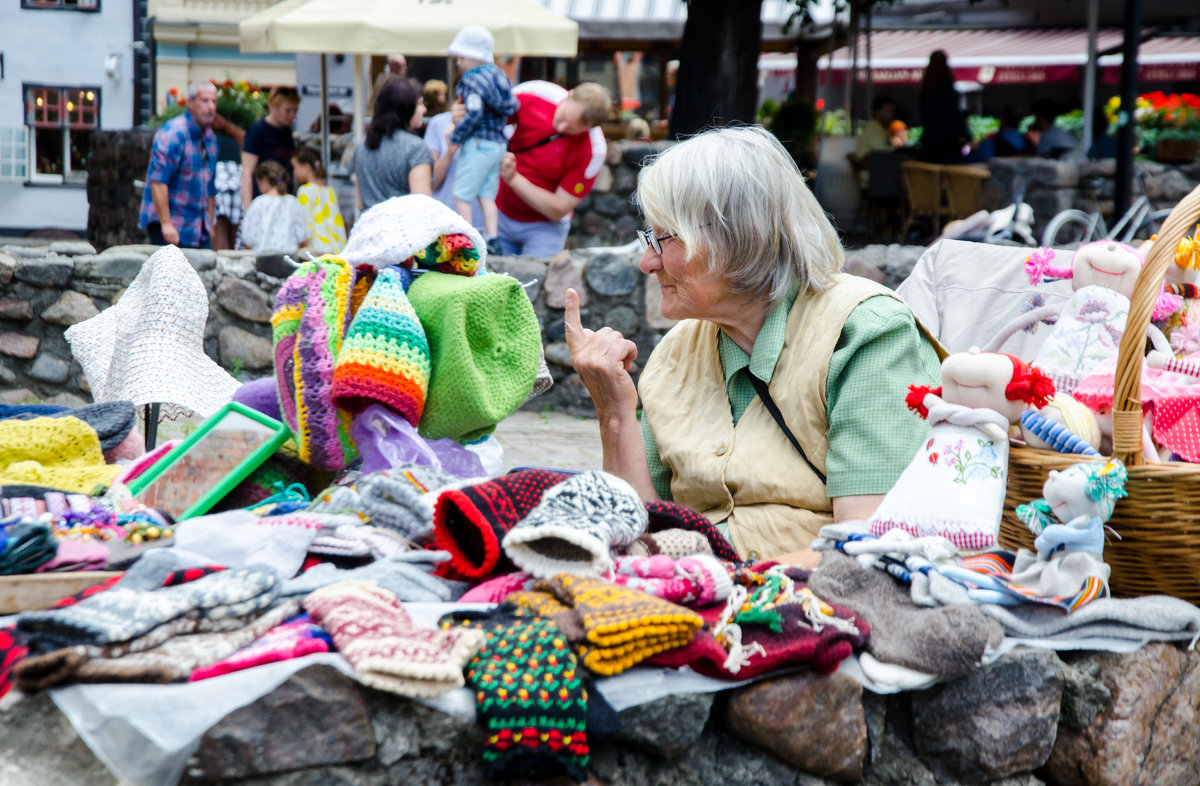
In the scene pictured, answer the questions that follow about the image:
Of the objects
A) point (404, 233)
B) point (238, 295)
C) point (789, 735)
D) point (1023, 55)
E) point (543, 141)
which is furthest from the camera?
point (1023, 55)

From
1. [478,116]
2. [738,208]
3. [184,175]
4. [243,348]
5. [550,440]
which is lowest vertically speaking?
[550,440]

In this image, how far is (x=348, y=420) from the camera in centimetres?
230

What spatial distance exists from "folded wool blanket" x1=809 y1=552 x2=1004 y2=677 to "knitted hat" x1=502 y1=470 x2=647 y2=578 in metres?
0.32

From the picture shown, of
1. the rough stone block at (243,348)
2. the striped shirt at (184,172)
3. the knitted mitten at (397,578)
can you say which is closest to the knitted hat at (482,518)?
the knitted mitten at (397,578)

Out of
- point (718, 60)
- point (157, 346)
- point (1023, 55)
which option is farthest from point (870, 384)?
point (1023, 55)

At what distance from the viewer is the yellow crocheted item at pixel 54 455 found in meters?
2.28

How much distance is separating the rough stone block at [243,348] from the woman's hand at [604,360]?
407cm

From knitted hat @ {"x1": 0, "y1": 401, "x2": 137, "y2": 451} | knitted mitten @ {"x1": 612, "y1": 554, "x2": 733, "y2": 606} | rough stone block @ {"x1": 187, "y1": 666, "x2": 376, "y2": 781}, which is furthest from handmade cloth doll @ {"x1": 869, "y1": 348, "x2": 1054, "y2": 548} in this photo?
knitted hat @ {"x1": 0, "y1": 401, "x2": 137, "y2": 451}

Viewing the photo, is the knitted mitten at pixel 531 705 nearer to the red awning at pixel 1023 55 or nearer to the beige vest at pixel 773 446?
the beige vest at pixel 773 446

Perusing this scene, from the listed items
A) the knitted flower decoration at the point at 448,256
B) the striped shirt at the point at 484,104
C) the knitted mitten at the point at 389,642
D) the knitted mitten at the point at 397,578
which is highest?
the striped shirt at the point at 484,104

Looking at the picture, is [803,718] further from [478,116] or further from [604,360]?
[478,116]

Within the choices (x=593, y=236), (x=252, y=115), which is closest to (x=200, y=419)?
(x=593, y=236)

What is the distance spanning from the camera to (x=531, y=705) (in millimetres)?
1441

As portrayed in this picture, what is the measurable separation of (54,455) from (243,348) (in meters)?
3.91
